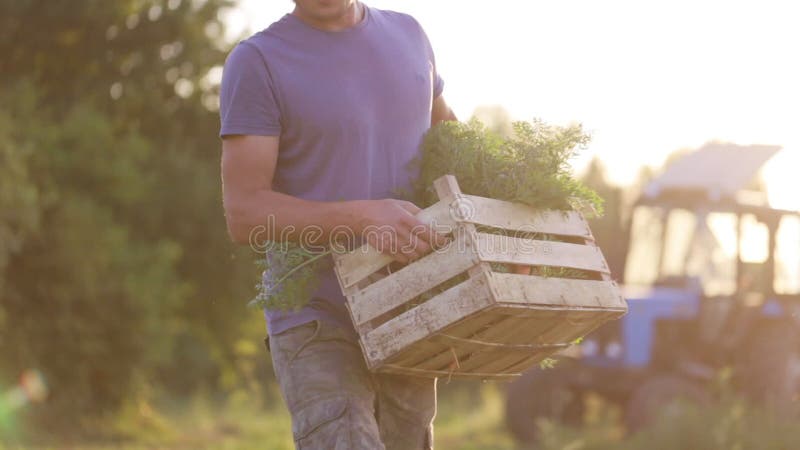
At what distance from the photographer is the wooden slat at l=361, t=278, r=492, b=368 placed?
337cm

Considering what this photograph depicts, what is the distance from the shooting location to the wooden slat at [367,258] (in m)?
3.53

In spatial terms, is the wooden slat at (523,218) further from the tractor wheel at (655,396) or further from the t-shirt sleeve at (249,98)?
the tractor wheel at (655,396)

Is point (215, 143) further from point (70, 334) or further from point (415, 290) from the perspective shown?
point (415, 290)

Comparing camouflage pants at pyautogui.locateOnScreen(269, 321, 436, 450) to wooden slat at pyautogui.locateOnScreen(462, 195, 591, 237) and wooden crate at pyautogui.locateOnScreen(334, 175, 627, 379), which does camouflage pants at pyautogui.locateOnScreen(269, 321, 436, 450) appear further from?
wooden slat at pyautogui.locateOnScreen(462, 195, 591, 237)

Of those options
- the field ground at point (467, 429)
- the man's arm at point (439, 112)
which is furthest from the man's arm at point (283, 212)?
the field ground at point (467, 429)

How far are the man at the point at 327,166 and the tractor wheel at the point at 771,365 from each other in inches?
320

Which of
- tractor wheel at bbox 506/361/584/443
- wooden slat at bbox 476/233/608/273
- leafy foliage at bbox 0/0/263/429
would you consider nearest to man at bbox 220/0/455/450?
wooden slat at bbox 476/233/608/273

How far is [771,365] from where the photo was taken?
11500mm

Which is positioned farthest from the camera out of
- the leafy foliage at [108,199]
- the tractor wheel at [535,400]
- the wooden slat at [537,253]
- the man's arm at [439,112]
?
the leafy foliage at [108,199]

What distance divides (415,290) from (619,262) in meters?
10.2

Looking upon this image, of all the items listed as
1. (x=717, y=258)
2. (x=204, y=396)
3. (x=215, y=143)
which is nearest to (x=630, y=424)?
(x=717, y=258)

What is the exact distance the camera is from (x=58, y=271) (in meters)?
14.9

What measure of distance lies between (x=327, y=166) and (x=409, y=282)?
43 centimetres

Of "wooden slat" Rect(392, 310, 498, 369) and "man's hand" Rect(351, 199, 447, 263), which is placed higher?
"man's hand" Rect(351, 199, 447, 263)
